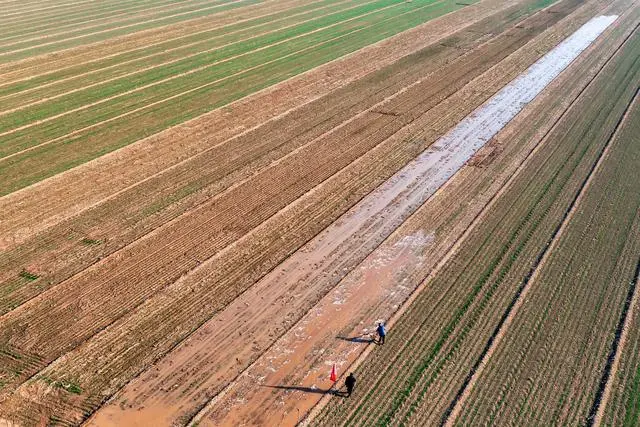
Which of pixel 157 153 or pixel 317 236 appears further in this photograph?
pixel 157 153

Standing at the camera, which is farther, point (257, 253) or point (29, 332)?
point (257, 253)

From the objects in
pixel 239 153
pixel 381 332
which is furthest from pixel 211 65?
pixel 381 332

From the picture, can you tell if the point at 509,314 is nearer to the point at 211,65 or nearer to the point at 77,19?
the point at 211,65

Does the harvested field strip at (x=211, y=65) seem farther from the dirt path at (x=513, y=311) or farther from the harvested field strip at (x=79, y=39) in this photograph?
the dirt path at (x=513, y=311)

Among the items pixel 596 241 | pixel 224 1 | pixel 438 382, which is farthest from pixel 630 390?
pixel 224 1

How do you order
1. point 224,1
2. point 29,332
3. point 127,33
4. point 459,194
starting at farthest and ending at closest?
point 224,1 → point 127,33 → point 459,194 → point 29,332

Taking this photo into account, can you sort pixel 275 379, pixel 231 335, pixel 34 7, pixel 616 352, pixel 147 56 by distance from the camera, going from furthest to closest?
pixel 34 7
pixel 147 56
pixel 231 335
pixel 616 352
pixel 275 379

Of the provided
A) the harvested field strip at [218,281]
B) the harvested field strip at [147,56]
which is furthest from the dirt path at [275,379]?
the harvested field strip at [147,56]

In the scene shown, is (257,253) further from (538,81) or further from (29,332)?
(538,81)
